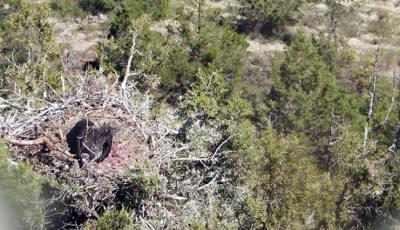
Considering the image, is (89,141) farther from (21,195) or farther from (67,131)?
(21,195)

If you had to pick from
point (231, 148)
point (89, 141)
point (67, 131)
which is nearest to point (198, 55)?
point (231, 148)

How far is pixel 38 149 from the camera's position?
52.8 feet

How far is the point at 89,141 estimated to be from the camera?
53.7 feet

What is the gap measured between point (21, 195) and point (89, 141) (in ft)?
9.91

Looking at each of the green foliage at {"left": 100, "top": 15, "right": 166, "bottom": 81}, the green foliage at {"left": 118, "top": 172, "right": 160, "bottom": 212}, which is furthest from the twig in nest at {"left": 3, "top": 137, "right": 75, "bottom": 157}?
the green foliage at {"left": 100, "top": 15, "right": 166, "bottom": 81}

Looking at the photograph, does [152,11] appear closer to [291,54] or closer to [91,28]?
[91,28]

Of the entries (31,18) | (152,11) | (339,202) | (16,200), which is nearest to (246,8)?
(152,11)

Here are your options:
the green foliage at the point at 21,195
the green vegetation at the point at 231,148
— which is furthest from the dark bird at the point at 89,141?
the green foliage at the point at 21,195

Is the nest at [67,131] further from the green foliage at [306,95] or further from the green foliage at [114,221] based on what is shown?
the green foliage at [306,95]

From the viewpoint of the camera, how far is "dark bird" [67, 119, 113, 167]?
1625 cm

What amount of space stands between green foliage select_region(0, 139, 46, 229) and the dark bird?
7.32 ft

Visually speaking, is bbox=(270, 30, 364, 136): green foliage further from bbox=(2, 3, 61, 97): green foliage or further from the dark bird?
the dark bird

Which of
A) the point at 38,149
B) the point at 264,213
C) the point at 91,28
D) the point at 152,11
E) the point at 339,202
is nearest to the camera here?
the point at 264,213

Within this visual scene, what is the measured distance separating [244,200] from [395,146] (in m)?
7.61
